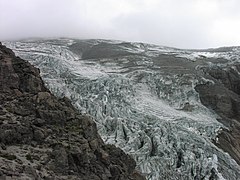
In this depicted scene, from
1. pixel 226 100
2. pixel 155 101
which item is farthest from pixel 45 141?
pixel 226 100

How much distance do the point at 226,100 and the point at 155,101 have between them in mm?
9451

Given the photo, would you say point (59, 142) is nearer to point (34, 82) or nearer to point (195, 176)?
point (34, 82)

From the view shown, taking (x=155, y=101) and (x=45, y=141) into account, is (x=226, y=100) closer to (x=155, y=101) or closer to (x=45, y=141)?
(x=155, y=101)

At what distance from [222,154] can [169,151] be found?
17.1ft

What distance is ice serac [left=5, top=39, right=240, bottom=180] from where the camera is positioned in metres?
37.5

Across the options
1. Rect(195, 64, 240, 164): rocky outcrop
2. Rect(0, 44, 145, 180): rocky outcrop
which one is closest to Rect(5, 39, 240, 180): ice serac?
Rect(195, 64, 240, 164): rocky outcrop

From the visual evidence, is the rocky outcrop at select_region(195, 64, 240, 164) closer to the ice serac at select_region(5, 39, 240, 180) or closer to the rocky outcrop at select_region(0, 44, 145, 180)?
the ice serac at select_region(5, 39, 240, 180)

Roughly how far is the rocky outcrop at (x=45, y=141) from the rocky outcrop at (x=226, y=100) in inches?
695

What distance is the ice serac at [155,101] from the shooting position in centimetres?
3753

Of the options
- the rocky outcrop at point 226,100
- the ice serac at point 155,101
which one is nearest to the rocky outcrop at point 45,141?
the ice serac at point 155,101

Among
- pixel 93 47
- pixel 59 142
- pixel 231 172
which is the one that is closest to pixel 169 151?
pixel 231 172

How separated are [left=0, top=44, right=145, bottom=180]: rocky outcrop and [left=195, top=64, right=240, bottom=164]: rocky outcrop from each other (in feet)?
57.9

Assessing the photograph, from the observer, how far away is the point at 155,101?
50031 mm

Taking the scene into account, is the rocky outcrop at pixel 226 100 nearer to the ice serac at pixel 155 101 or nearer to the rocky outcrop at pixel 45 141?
the ice serac at pixel 155 101
